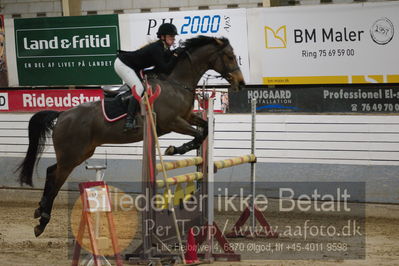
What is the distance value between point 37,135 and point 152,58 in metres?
1.78

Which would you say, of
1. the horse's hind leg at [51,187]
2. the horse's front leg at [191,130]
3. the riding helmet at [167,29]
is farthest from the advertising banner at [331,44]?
the horse's hind leg at [51,187]

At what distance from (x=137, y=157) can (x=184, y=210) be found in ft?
13.4

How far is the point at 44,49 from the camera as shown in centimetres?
1121

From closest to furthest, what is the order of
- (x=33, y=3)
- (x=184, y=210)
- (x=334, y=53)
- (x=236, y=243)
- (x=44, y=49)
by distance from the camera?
(x=184, y=210) → (x=236, y=243) → (x=334, y=53) → (x=44, y=49) → (x=33, y=3)

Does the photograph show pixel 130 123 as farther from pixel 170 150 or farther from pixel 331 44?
pixel 331 44

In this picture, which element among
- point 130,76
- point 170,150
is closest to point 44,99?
point 130,76

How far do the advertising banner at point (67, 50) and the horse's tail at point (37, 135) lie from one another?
2554mm

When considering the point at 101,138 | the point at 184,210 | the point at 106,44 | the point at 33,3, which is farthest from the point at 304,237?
the point at 33,3

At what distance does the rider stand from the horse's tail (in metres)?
1.07

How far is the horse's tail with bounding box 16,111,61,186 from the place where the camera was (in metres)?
8.42

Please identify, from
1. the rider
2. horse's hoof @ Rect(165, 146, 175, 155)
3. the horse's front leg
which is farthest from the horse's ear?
horse's hoof @ Rect(165, 146, 175, 155)

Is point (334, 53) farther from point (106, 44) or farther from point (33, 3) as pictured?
point (33, 3)

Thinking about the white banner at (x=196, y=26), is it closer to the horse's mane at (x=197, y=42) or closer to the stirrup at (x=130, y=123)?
the horse's mane at (x=197, y=42)

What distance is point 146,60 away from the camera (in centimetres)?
786
